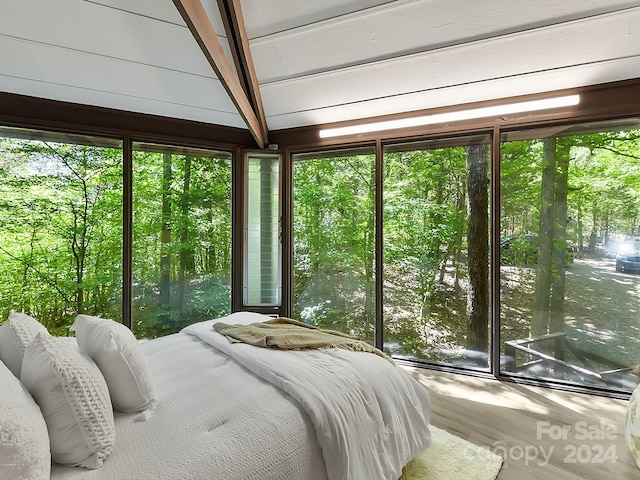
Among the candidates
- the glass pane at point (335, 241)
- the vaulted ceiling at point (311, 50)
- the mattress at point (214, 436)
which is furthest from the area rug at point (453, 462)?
the vaulted ceiling at point (311, 50)

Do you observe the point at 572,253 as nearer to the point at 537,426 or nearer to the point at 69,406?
the point at 537,426

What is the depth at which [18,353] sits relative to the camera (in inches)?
52.0

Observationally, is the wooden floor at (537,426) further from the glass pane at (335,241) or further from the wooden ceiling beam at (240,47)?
the wooden ceiling beam at (240,47)

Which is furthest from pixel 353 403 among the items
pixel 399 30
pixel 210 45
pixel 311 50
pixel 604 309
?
pixel 604 309

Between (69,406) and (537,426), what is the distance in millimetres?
2642

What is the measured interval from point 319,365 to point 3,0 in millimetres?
2525

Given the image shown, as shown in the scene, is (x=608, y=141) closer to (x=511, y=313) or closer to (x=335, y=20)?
(x=511, y=313)

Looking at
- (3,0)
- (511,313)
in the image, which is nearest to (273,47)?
(3,0)

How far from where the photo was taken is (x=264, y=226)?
4.12 m

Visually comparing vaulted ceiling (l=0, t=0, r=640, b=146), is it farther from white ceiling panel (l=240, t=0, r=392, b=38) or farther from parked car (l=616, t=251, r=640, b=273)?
parked car (l=616, t=251, r=640, b=273)

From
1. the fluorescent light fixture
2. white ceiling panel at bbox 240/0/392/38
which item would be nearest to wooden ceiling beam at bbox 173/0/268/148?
white ceiling panel at bbox 240/0/392/38

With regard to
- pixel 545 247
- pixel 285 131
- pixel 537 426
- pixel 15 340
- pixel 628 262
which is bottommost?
pixel 537 426

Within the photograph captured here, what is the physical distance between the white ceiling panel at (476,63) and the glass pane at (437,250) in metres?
0.77

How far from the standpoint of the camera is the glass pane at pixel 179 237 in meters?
3.61
